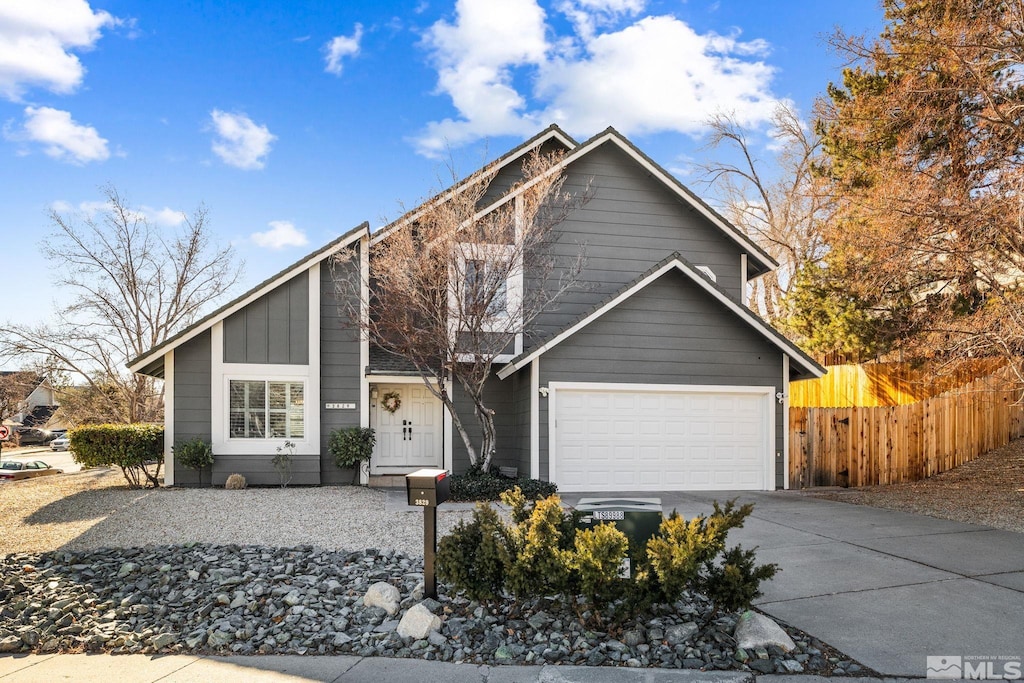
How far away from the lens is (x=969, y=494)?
12.8 m

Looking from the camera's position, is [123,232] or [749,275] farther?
[123,232]

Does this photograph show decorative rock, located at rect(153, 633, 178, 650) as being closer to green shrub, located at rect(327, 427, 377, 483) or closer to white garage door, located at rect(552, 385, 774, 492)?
white garage door, located at rect(552, 385, 774, 492)

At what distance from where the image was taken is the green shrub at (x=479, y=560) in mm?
5586

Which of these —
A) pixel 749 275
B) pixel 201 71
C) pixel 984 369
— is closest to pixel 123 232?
pixel 201 71

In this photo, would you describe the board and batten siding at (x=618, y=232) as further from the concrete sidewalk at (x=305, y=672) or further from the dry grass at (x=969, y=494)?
the concrete sidewalk at (x=305, y=672)

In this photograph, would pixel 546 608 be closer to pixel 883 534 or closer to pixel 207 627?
pixel 207 627

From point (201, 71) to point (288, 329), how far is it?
5313mm

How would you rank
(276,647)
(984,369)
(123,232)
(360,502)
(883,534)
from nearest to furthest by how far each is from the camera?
(276,647) < (883,534) < (360,502) < (984,369) < (123,232)

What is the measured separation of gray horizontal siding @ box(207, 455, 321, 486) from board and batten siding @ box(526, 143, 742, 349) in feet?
16.6

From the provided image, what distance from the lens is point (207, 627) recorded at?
5.76 meters

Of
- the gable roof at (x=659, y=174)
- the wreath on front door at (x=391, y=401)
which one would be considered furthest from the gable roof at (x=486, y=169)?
the wreath on front door at (x=391, y=401)

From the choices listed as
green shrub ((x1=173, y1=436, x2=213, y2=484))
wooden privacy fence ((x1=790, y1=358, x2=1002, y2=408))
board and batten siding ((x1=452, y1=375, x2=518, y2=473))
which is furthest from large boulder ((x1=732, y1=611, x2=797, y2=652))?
wooden privacy fence ((x1=790, y1=358, x2=1002, y2=408))

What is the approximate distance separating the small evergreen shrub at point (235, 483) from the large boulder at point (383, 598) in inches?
331

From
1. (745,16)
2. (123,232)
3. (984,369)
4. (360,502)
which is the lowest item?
(360,502)
